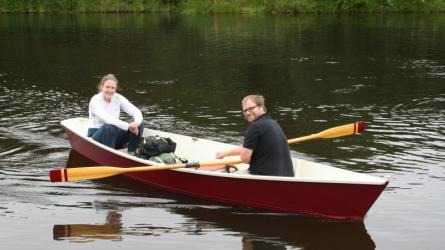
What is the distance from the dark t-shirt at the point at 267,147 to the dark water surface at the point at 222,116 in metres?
0.68

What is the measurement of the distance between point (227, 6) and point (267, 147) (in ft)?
149

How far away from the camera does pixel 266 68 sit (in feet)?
78.1

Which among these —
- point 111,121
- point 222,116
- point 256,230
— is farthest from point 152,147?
point 222,116

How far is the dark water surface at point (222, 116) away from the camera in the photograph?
8.39 metres

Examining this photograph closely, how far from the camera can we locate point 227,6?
52.9 meters

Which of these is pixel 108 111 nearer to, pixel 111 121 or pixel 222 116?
pixel 111 121

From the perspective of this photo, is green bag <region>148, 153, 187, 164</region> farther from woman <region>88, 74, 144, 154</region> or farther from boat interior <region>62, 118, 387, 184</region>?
woman <region>88, 74, 144, 154</region>

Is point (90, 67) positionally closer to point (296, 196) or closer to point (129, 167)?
point (129, 167)

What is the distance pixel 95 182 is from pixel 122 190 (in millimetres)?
603

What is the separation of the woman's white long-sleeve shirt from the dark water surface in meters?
0.96

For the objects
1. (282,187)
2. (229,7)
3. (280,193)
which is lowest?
(280,193)

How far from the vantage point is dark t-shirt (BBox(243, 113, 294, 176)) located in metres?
8.30

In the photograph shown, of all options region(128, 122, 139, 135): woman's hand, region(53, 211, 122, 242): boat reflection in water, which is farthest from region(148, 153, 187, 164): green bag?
region(53, 211, 122, 242): boat reflection in water

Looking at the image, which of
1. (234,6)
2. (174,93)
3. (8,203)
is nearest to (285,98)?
(174,93)
